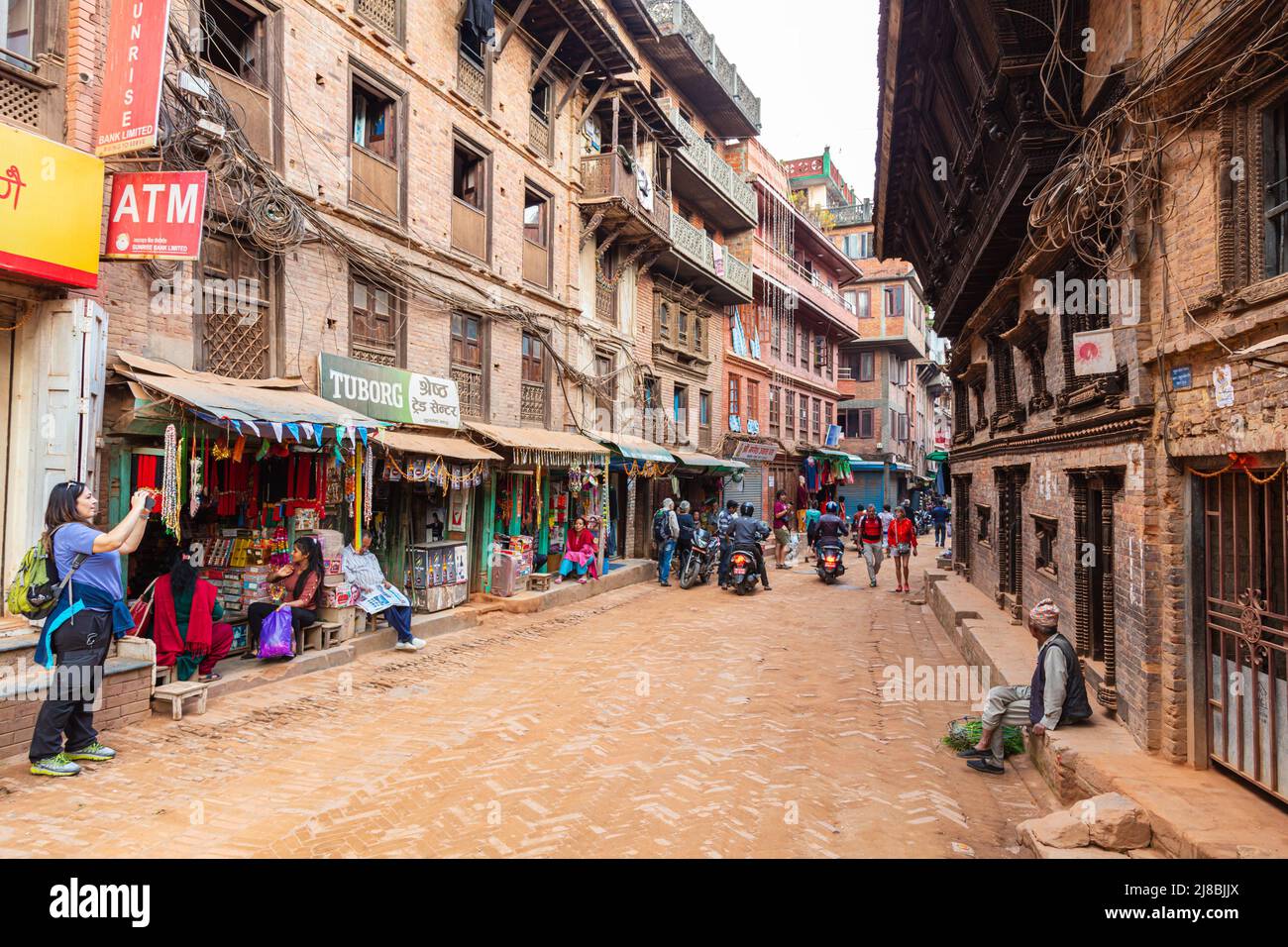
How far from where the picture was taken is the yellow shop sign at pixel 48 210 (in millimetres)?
6633

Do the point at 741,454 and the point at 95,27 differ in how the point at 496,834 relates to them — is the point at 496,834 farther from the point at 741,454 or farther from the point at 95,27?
the point at 741,454

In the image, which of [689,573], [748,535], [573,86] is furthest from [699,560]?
[573,86]

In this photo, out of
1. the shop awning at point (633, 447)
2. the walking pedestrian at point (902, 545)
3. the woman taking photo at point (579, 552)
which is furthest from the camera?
the walking pedestrian at point (902, 545)

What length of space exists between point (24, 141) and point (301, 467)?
4.59 meters

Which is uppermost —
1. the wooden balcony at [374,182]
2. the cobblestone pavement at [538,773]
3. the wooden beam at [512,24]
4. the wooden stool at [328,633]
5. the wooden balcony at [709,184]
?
the wooden balcony at [709,184]

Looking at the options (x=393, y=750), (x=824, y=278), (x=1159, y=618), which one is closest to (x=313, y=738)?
(x=393, y=750)

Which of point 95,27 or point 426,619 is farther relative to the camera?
point 426,619

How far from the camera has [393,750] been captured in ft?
22.1

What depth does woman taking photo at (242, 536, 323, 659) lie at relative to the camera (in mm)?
9242

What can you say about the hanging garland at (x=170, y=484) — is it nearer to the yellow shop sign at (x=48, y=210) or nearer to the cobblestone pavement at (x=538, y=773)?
the yellow shop sign at (x=48, y=210)

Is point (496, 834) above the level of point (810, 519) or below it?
below

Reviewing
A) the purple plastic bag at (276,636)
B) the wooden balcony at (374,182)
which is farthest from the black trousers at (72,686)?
the wooden balcony at (374,182)

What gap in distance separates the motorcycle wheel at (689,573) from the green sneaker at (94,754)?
44.3 ft

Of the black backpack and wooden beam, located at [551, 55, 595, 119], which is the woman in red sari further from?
wooden beam, located at [551, 55, 595, 119]
